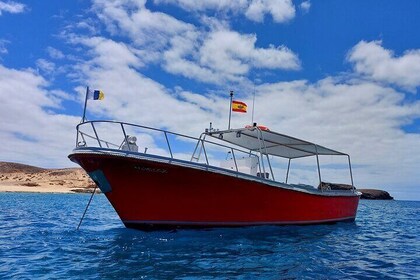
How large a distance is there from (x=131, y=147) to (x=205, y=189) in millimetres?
2852

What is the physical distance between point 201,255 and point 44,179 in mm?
93063

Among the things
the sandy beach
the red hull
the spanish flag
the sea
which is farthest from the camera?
the sandy beach

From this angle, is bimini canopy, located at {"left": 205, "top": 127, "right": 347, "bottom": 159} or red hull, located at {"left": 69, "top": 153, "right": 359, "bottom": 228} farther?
bimini canopy, located at {"left": 205, "top": 127, "right": 347, "bottom": 159}

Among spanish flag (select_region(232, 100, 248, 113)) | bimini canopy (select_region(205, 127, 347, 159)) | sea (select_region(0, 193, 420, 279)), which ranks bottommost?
sea (select_region(0, 193, 420, 279))

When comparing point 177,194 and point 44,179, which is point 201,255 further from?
point 44,179

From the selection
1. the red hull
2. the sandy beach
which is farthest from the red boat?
the sandy beach

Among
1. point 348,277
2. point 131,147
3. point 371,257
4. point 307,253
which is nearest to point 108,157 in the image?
point 131,147

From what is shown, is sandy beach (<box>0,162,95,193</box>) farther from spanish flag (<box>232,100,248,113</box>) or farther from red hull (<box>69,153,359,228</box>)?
red hull (<box>69,153,359,228</box>)

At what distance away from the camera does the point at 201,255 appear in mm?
8664

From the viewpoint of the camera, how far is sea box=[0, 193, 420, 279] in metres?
7.14

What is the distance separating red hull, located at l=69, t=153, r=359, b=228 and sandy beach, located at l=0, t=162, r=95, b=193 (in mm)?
63168

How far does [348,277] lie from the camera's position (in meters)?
7.43

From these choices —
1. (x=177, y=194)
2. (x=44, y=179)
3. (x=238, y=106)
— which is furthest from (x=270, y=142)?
(x=44, y=179)

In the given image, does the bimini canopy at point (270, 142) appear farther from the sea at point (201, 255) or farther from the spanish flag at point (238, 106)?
the sea at point (201, 255)
